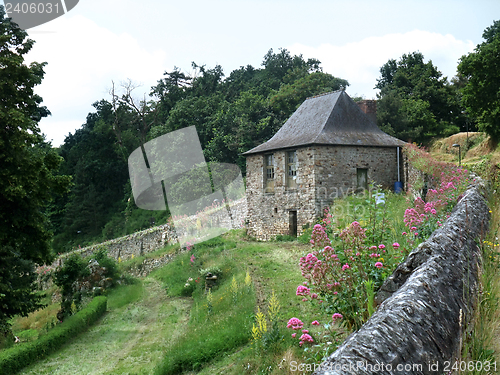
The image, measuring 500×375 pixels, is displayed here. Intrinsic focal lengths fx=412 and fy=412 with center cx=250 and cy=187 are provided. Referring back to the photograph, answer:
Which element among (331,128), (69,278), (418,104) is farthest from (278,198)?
(418,104)

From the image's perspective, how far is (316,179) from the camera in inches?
703

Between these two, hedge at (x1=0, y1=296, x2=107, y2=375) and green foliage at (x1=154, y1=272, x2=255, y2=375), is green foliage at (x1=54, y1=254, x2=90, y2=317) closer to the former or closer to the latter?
hedge at (x1=0, y1=296, x2=107, y2=375)

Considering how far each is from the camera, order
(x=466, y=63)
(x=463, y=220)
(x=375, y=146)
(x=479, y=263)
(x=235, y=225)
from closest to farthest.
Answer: (x=479, y=263)
(x=463, y=220)
(x=375, y=146)
(x=466, y=63)
(x=235, y=225)

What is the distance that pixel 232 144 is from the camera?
3234 cm

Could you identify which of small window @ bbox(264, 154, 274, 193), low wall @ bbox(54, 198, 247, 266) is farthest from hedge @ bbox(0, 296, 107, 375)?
low wall @ bbox(54, 198, 247, 266)

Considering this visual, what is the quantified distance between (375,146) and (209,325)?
1255cm

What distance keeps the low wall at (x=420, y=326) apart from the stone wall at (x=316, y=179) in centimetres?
1416

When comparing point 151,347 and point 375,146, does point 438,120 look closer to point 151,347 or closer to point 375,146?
point 375,146

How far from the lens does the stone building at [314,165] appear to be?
1802 cm

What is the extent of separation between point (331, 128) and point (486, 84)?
8.41m

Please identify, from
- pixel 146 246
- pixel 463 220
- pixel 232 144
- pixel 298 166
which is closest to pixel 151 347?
pixel 463 220

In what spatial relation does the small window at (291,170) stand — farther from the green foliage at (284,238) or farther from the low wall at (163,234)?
the low wall at (163,234)

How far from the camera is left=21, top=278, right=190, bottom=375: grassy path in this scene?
9.02 m

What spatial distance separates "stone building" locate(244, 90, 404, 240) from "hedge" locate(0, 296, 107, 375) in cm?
913
